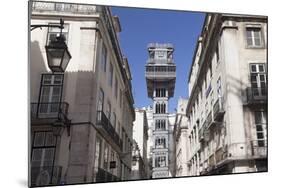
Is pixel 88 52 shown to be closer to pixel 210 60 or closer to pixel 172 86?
pixel 172 86

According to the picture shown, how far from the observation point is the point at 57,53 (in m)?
2.37

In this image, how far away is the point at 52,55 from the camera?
235 cm

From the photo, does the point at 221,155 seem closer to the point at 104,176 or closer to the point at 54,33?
the point at 104,176

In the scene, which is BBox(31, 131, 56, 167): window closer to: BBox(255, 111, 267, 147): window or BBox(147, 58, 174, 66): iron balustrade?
BBox(147, 58, 174, 66): iron balustrade

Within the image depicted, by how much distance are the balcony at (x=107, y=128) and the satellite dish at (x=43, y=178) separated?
54 cm

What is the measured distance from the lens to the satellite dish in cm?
219

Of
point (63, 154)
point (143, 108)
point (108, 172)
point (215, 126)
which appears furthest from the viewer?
point (215, 126)

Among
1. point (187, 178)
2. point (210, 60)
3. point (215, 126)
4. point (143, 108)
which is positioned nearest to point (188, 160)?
point (187, 178)

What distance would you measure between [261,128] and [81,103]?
69.0 inches

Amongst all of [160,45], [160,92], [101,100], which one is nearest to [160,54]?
[160,45]

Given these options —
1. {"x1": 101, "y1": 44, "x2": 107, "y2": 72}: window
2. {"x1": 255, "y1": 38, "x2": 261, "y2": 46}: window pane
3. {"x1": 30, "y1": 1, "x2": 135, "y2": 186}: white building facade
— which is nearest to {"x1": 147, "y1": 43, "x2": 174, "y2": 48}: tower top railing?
{"x1": 30, "y1": 1, "x2": 135, "y2": 186}: white building facade

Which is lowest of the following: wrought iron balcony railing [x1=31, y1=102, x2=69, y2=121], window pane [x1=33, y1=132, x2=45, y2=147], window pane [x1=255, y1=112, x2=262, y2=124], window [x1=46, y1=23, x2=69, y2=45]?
window pane [x1=33, y1=132, x2=45, y2=147]

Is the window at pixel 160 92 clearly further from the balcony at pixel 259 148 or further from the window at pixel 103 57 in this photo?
the balcony at pixel 259 148

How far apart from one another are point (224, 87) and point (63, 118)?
1.54 m
